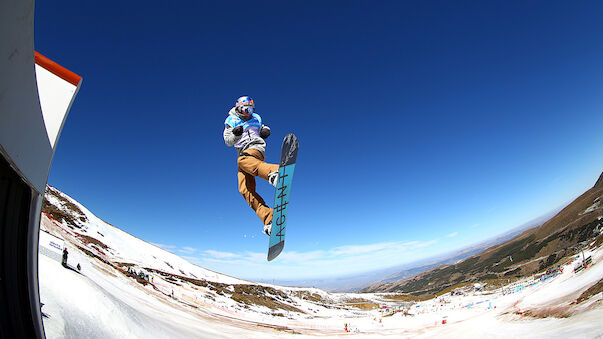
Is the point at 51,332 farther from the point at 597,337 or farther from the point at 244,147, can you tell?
the point at 597,337

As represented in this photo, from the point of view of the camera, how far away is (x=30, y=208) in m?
2.53

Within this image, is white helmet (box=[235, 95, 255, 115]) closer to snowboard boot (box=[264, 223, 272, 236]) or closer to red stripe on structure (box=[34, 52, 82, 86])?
snowboard boot (box=[264, 223, 272, 236])

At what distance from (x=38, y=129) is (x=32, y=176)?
0.48 m

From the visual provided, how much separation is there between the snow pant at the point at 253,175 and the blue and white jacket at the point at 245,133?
22 centimetres

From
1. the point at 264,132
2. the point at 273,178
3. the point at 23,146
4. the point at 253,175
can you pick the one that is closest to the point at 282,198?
the point at 273,178

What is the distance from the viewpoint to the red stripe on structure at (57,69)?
3.01 metres

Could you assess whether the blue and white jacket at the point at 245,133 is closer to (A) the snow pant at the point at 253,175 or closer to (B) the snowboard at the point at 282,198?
(A) the snow pant at the point at 253,175

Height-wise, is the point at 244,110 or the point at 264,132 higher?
the point at 244,110

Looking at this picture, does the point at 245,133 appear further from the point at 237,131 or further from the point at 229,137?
the point at 229,137

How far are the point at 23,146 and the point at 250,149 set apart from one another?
479cm

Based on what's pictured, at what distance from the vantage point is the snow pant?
257 inches

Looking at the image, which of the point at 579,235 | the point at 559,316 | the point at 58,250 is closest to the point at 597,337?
the point at 559,316

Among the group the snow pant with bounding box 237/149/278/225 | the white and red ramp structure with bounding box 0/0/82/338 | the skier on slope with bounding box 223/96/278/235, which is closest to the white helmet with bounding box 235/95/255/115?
the skier on slope with bounding box 223/96/278/235

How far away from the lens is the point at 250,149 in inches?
270
